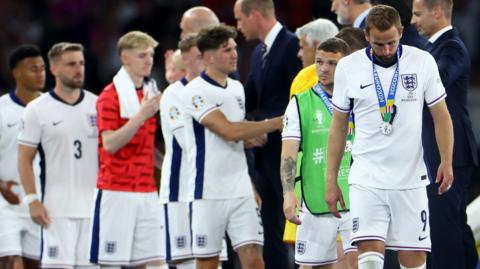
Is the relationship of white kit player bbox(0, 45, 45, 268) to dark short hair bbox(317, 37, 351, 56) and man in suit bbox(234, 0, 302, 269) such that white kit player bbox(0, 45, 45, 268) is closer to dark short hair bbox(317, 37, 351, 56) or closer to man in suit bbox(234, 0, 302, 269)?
man in suit bbox(234, 0, 302, 269)

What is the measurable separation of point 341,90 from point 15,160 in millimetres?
4359

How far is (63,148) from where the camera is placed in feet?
35.2

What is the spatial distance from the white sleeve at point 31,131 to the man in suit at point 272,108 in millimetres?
1664

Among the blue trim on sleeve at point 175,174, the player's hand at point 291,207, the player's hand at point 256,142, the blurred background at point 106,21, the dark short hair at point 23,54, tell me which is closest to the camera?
the player's hand at point 291,207

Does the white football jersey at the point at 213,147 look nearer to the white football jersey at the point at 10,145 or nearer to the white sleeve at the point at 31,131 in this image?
the white sleeve at the point at 31,131

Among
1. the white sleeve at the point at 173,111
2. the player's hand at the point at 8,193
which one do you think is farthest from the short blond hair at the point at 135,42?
the player's hand at the point at 8,193

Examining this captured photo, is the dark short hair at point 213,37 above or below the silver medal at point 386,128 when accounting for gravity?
above

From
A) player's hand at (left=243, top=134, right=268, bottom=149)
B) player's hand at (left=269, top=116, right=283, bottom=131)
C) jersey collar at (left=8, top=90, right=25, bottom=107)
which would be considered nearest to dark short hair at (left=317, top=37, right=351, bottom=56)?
player's hand at (left=269, top=116, right=283, bottom=131)

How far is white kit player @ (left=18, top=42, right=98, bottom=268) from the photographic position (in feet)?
35.0

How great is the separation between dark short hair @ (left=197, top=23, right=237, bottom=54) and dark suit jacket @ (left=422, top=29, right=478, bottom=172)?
1.53 m

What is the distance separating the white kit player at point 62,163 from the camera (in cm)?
1067

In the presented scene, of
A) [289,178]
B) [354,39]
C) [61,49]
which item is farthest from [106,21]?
[289,178]

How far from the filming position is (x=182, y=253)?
34.0ft

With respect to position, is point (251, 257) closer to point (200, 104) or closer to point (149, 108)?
point (200, 104)
